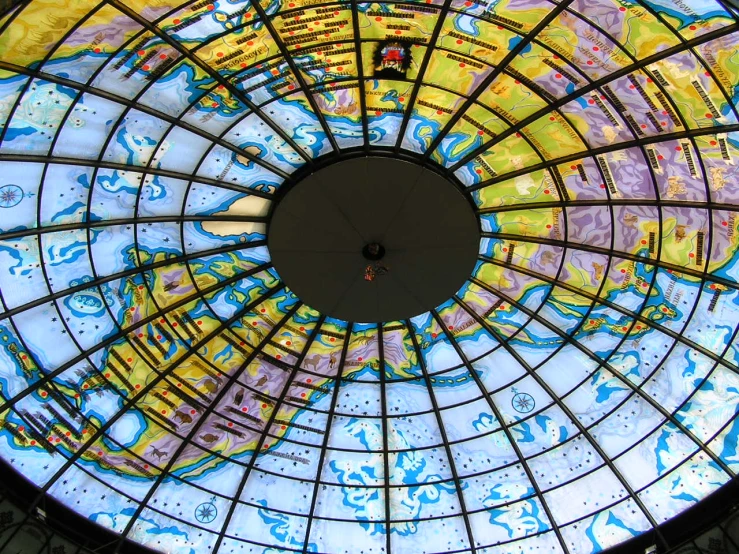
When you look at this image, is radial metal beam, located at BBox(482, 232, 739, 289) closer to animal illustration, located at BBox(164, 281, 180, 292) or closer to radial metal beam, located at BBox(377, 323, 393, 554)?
radial metal beam, located at BBox(377, 323, 393, 554)

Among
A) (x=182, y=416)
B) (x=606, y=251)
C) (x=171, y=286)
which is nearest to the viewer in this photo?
(x=606, y=251)

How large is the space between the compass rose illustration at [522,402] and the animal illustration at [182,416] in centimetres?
1255

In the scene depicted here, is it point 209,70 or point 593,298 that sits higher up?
point 593,298

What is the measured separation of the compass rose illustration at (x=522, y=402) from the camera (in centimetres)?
2602

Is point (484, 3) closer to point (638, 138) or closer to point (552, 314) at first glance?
point (638, 138)

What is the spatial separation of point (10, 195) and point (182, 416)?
10150 mm

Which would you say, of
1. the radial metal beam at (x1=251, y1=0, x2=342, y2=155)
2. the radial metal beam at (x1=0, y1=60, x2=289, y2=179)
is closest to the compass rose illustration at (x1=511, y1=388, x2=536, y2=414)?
the radial metal beam at (x1=251, y1=0, x2=342, y2=155)

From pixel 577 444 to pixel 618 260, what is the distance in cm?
751

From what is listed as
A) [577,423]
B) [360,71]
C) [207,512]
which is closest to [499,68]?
[360,71]

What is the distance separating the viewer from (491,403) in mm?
26094

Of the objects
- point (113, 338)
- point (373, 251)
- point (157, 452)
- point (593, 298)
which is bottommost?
point (157, 452)

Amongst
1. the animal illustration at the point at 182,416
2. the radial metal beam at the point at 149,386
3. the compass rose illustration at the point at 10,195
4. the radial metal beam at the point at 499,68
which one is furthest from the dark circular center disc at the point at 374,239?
the compass rose illustration at the point at 10,195

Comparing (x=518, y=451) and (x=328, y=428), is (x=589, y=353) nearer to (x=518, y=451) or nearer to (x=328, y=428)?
(x=518, y=451)

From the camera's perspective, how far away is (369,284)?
23609mm
